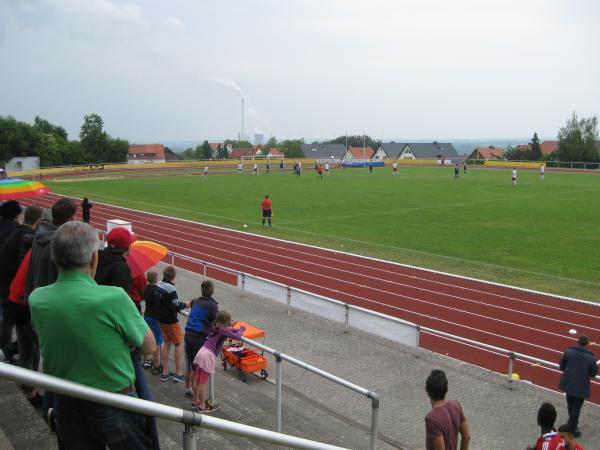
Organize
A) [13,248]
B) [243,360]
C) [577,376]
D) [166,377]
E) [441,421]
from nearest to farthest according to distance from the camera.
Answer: [441,421] → [13,248] → [577,376] → [166,377] → [243,360]

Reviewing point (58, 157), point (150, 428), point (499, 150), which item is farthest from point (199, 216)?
point (499, 150)

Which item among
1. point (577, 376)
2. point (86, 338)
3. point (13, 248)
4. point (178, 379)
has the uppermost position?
point (86, 338)

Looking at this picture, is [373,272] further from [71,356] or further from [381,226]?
[71,356]

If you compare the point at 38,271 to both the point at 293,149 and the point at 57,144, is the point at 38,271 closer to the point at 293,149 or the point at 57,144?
the point at 57,144

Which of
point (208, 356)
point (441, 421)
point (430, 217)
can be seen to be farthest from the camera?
point (430, 217)

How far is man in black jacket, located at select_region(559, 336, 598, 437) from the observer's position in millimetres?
7094

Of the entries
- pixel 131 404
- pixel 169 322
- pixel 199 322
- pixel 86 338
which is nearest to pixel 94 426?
pixel 86 338

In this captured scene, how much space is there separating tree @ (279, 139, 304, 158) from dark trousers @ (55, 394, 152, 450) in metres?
131

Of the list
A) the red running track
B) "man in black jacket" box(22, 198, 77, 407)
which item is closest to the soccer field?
the red running track

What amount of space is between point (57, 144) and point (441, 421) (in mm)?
82232

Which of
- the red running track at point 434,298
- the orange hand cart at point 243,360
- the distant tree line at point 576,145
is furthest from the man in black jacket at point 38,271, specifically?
the distant tree line at point 576,145

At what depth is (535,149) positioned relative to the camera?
8919cm

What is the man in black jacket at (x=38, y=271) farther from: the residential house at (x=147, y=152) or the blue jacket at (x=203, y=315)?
the residential house at (x=147, y=152)

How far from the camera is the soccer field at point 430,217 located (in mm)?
18047
